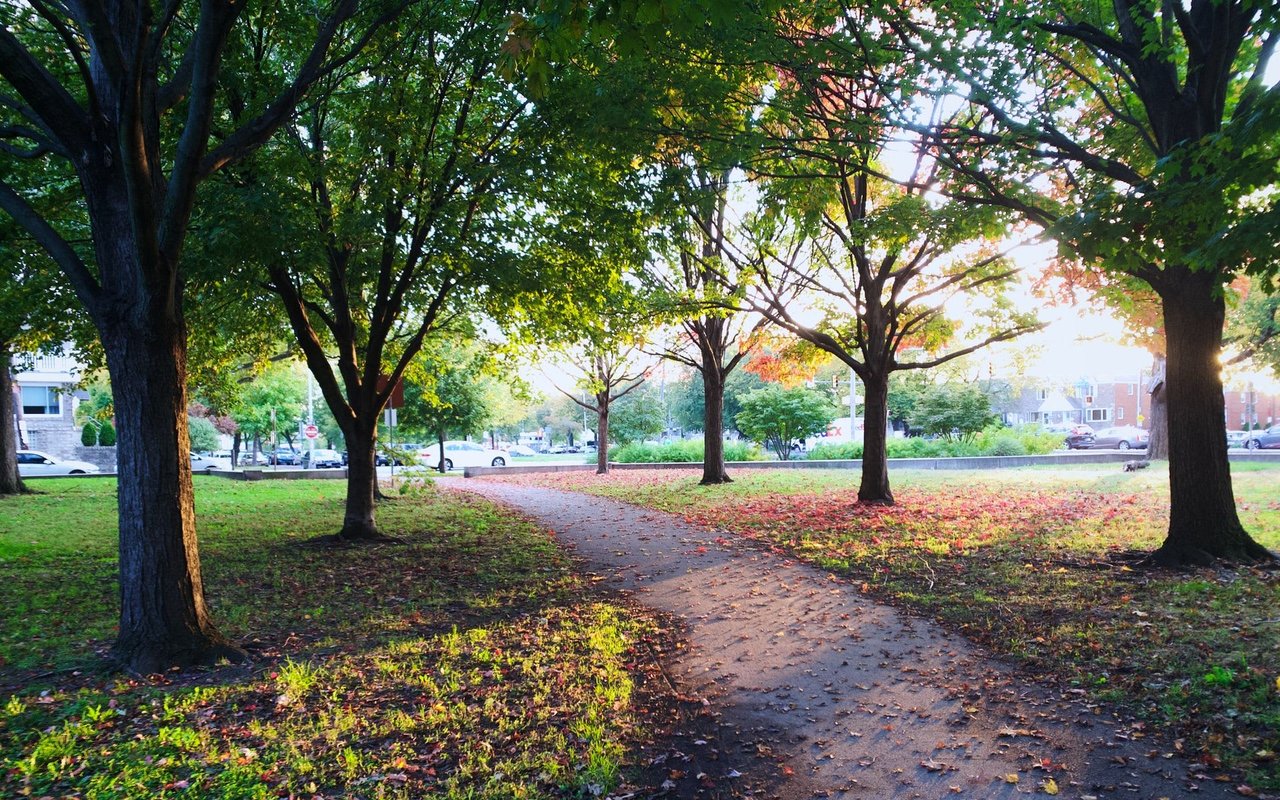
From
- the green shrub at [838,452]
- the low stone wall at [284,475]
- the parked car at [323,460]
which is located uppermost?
the green shrub at [838,452]

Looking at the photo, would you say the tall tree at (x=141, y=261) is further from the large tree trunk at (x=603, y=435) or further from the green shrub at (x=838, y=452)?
the green shrub at (x=838, y=452)

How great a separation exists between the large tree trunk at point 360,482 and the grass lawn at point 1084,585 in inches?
231

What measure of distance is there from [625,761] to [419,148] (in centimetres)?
897

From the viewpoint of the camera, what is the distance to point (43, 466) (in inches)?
1383

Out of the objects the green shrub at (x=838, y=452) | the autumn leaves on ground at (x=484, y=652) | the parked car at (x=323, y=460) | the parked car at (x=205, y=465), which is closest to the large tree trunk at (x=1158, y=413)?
the green shrub at (x=838, y=452)

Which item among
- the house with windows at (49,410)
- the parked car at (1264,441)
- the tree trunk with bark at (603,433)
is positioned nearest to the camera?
the tree trunk with bark at (603,433)

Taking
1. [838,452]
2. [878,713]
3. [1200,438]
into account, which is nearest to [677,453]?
[838,452]

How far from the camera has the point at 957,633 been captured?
630 cm

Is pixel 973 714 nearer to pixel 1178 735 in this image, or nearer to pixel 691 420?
pixel 1178 735

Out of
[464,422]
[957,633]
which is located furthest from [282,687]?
[464,422]

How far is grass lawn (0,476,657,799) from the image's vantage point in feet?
12.8

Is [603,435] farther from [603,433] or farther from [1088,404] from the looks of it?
[1088,404]

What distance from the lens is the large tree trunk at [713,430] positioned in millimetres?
21438

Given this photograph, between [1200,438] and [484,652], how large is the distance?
8069mm
